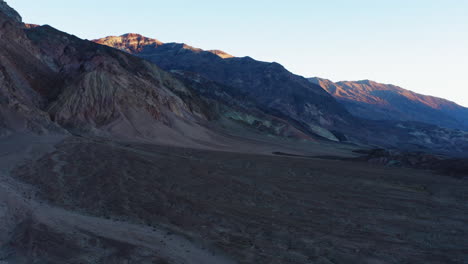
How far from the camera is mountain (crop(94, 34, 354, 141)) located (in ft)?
420

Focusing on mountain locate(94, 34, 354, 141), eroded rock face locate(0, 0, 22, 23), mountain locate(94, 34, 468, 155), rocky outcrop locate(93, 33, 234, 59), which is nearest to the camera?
eroded rock face locate(0, 0, 22, 23)

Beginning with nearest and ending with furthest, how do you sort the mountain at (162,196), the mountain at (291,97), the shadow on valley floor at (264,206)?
the mountain at (162,196) → the shadow on valley floor at (264,206) → the mountain at (291,97)

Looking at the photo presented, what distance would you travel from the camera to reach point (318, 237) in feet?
41.7

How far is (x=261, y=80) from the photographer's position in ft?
468

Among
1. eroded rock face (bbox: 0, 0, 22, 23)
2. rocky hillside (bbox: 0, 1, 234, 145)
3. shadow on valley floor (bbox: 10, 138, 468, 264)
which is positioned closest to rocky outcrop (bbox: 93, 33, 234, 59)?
eroded rock face (bbox: 0, 0, 22, 23)

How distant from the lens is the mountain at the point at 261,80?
128 m

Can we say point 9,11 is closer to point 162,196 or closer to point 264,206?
point 162,196

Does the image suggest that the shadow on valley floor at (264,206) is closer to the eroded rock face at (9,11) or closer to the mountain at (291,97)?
the eroded rock face at (9,11)

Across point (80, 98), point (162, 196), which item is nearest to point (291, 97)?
point (80, 98)

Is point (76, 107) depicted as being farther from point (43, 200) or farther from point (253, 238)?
point (253, 238)

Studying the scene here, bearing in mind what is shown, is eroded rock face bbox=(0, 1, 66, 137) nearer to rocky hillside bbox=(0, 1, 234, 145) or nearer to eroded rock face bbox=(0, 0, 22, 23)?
rocky hillside bbox=(0, 1, 234, 145)

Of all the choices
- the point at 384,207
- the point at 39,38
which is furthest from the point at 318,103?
the point at 384,207

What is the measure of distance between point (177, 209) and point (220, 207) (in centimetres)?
184

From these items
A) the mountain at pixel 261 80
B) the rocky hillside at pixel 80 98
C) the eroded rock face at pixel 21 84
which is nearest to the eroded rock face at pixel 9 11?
the rocky hillside at pixel 80 98
